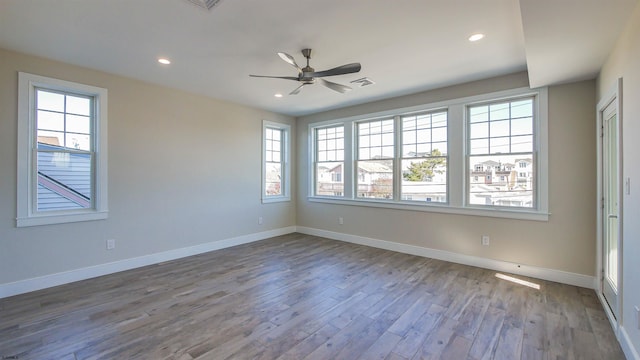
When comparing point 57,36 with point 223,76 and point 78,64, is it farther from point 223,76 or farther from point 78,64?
point 223,76

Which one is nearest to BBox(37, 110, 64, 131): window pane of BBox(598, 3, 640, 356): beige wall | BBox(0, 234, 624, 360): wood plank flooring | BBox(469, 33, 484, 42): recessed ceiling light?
BBox(0, 234, 624, 360): wood plank flooring

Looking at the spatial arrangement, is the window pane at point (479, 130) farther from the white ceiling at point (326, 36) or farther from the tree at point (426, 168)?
the white ceiling at point (326, 36)

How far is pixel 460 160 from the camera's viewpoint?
4281mm

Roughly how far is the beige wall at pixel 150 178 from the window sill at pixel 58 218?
0.06 m

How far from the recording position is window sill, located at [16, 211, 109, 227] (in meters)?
3.25

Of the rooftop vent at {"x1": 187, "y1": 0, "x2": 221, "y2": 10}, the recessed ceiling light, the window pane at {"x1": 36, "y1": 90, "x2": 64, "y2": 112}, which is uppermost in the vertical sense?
the recessed ceiling light

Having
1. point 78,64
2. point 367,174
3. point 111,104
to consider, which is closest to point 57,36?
point 78,64

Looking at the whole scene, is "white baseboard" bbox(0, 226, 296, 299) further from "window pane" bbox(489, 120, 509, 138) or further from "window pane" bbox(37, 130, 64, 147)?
"window pane" bbox(489, 120, 509, 138)

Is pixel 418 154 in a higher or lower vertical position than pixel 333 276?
higher

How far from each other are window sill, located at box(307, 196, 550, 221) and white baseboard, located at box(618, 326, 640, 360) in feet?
5.39

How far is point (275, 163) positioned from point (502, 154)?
4126 millimetres

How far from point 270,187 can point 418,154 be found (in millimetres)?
3035

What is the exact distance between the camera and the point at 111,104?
12.6ft

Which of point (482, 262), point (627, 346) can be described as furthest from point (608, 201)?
point (482, 262)
